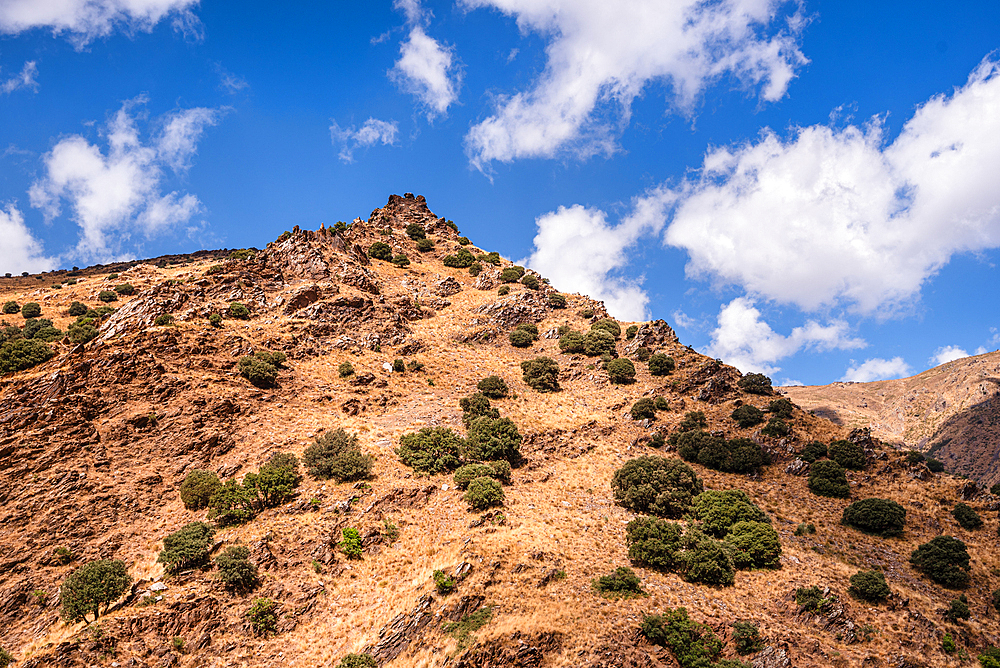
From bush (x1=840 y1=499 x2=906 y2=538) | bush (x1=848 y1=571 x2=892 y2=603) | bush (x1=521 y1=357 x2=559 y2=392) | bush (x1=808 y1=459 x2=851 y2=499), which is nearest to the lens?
bush (x1=848 y1=571 x2=892 y2=603)

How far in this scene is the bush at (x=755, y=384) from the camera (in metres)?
56.4

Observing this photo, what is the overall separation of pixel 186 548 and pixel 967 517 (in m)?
55.2

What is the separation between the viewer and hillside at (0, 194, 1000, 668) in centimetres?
2558

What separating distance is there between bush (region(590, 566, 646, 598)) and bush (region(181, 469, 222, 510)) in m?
27.2

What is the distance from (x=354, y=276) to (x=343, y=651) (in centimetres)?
5190

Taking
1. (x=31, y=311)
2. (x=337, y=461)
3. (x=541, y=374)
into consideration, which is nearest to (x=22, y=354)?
(x=31, y=311)

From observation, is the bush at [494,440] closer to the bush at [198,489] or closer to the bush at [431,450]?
the bush at [431,450]

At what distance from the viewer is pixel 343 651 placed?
84.5 ft

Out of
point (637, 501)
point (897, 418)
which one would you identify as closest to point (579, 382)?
point (637, 501)

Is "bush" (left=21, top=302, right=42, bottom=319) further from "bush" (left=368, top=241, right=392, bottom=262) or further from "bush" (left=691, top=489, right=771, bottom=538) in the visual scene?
"bush" (left=691, top=489, right=771, bottom=538)

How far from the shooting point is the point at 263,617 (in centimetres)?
2717

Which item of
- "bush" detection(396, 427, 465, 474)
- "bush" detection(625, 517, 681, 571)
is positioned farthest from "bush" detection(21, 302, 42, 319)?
"bush" detection(625, 517, 681, 571)

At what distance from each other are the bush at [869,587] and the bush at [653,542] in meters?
10.3

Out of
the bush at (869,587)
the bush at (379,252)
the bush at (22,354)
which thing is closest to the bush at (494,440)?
the bush at (869,587)
